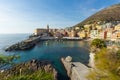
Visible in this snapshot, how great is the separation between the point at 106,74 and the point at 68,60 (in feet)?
74.0

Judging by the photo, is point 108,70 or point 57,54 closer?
point 108,70

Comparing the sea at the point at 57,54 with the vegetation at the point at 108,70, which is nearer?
the vegetation at the point at 108,70

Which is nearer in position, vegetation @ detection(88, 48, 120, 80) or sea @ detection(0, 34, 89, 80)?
vegetation @ detection(88, 48, 120, 80)

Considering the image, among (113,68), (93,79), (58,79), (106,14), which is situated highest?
(106,14)

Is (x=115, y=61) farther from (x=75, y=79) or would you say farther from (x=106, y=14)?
(x=106, y=14)

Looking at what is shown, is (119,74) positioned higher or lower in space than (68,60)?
higher

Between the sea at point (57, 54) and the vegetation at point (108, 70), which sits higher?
the vegetation at point (108, 70)

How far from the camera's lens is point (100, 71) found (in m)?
13.2

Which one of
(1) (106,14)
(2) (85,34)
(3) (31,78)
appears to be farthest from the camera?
(1) (106,14)

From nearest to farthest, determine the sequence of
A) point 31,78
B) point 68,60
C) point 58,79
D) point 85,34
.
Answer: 1. point 31,78
2. point 58,79
3. point 68,60
4. point 85,34

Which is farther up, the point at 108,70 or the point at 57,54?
the point at 108,70

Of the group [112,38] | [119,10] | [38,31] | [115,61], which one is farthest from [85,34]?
[115,61]

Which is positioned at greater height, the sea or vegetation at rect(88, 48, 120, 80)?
vegetation at rect(88, 48, 120, 80)

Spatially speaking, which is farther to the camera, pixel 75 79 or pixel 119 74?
pixel 75 79
